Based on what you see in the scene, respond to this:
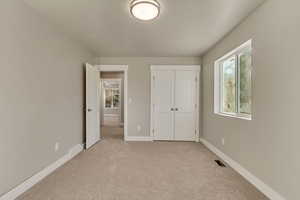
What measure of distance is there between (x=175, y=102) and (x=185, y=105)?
0.92 feet

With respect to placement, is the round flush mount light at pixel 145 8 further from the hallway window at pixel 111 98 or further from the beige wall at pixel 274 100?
the hallway window at pixel 111 98

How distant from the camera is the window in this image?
2690 mm

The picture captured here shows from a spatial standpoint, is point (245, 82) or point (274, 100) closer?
point (274, 100)

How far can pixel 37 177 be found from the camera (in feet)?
7.55

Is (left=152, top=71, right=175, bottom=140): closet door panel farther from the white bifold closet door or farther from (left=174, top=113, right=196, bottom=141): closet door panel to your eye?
(left=174, top=113, right=196, bottom=141): closet door panel

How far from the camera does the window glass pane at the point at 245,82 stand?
2.65 m

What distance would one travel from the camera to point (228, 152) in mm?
3020

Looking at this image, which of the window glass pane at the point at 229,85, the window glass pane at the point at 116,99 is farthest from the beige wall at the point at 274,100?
the window glass pane at the point at 116,99

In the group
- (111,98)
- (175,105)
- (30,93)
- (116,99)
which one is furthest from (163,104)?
(111,98)

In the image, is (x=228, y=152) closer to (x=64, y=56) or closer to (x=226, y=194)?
(x=226, y=194)

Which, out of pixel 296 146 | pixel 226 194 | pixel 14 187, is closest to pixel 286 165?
pixel 296 146

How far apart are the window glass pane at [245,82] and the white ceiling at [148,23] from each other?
0.55 m

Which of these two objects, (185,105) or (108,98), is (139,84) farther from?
(108,98)

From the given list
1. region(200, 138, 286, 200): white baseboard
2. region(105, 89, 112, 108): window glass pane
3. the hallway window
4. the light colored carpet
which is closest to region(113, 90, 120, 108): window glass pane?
the hallway window
